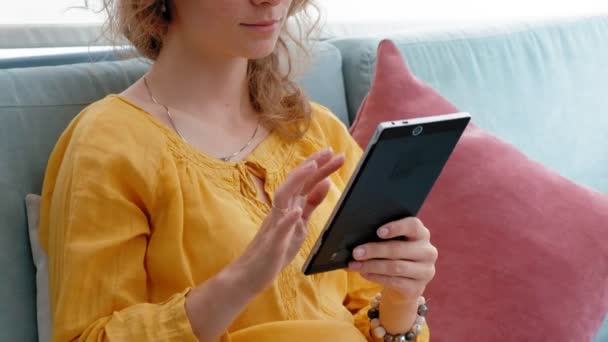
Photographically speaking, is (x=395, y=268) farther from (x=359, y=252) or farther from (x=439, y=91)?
(x=439, y=91)

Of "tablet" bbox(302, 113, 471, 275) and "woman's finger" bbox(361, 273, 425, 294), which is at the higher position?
"tablet" bbox(302, 113, 471, 275)

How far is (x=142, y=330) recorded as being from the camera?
1022 millimetres

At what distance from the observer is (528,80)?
1.98 metres

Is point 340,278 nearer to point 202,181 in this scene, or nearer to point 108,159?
point 202,181

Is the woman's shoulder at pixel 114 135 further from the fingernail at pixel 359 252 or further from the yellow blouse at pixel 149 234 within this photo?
the fingernail at pixel 359 252

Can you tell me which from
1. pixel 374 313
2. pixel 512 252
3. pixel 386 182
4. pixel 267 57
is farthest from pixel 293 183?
pixel 512 252

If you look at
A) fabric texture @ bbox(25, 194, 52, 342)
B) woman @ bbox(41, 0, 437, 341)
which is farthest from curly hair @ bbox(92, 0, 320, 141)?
fabric texture @ bbox(25, 194, 52, 342)

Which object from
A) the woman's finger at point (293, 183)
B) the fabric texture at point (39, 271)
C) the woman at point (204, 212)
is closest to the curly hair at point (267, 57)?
the woman at point (204, 212)

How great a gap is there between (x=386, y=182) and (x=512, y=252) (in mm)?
530

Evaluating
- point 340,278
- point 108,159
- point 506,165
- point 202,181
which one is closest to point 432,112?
point 506,165

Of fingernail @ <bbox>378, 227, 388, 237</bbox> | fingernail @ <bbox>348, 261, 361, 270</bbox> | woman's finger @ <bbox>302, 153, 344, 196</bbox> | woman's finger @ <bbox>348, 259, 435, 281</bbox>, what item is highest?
woman's finger @ <bbox>302, 153, 344, 196</bbox>

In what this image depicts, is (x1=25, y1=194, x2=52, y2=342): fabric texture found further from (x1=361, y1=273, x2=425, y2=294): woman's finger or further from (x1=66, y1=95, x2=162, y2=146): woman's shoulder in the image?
(x1=361, y1=273, x2=425, y2=294): woman's finger

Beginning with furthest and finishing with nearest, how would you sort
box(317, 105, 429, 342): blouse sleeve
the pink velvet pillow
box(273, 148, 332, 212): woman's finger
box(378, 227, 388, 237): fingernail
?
the pink velvet pillow < box(317, 105, 429, 342): blouse sleeve < box(378, 227, 388, 237): fingernail < box(273, 148, 332, 212): woman's finger

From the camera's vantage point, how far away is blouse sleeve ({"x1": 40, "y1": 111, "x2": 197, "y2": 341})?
103 centimetres
